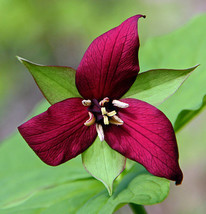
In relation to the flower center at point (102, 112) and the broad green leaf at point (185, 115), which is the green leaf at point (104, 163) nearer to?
the flower center at point (102, 112)

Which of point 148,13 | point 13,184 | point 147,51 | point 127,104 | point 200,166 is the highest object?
point 127,104

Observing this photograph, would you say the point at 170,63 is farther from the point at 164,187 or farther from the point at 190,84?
the point at 164,187

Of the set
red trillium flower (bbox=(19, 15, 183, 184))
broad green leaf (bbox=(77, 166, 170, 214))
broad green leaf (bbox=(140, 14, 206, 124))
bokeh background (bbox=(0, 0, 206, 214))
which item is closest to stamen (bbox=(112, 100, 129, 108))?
red trillium flower (bbox=(19, 15, 183, 184))

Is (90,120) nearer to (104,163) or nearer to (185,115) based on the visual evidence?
(104,163)

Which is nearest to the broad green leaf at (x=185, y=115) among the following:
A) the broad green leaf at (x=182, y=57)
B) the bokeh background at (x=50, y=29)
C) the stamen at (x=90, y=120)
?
the broad green leaf at (x=182, y=57)

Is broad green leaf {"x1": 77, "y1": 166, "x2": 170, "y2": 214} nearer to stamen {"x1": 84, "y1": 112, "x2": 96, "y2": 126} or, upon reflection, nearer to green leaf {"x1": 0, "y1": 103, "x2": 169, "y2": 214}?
green leaf {"x1": 0, "y1": 103, "x2": 169, "y2": 214}

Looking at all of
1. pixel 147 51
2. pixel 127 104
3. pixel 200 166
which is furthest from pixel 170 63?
pixel 200 166
